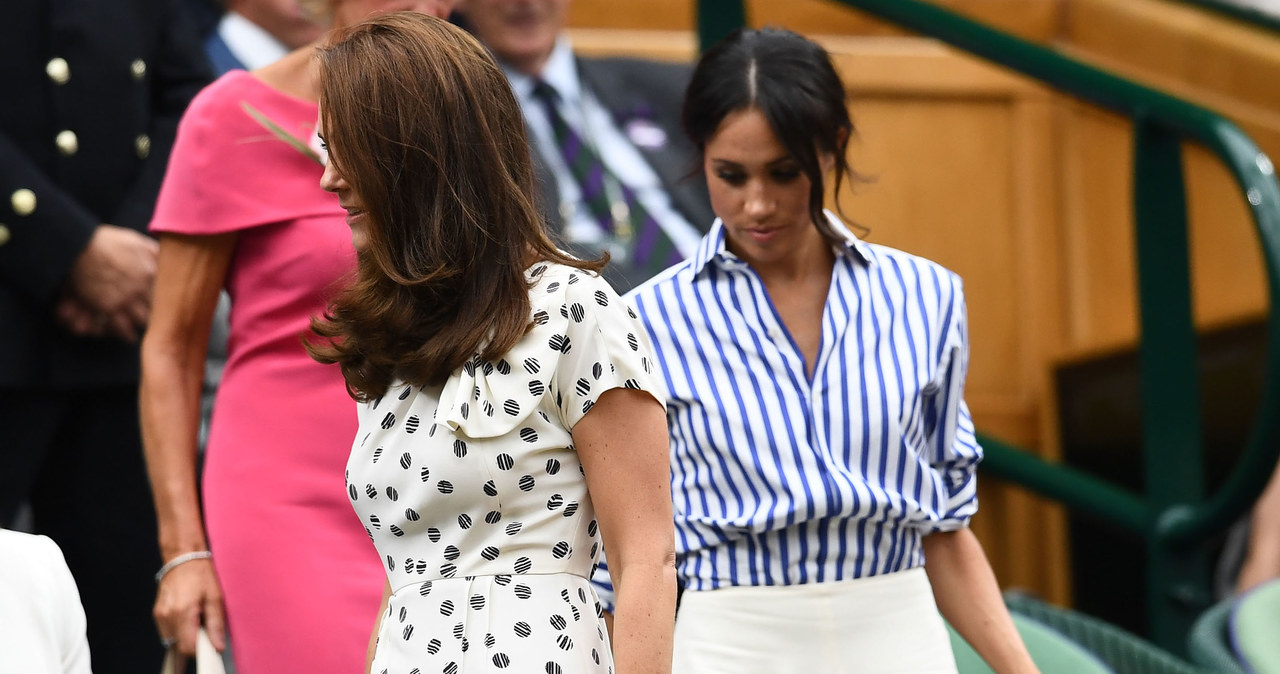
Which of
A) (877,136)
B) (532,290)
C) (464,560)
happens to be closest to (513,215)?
(532,290)

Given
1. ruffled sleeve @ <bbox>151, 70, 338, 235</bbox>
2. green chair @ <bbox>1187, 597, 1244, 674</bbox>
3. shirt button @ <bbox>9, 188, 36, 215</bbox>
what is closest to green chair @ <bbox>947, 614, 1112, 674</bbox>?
green chair @ <bbox>1187, 597, 1244, 674</bbox>

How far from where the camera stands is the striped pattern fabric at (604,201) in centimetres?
357

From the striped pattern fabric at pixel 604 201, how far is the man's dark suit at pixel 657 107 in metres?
0.09

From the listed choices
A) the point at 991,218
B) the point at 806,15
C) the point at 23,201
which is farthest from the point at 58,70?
the point at 991,218

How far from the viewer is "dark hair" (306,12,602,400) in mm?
1720

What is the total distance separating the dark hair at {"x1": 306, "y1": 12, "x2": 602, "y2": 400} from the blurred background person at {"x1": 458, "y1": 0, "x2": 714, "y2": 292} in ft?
5.30

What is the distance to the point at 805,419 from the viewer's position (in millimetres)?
2307

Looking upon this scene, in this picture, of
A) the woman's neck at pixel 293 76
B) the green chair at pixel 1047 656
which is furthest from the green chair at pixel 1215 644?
the woman's neck at pixel 293 76

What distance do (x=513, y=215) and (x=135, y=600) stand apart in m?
1.35

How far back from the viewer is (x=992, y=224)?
5.01 meters

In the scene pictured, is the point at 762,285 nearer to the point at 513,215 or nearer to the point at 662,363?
the point at 662,363

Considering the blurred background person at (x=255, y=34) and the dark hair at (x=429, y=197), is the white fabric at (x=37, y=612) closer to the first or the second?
the dark hair at (x=429, y=197)

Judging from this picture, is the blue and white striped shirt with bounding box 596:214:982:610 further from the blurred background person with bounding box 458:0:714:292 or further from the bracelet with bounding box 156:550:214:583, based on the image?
the blurred background person with bounding box 458:0:714:292

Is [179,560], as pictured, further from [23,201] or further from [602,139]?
[602,139]
